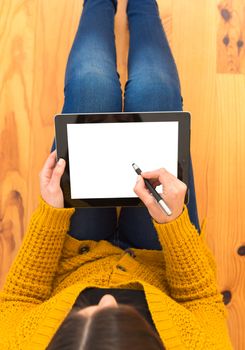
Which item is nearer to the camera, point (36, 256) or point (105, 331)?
point (105, 331)

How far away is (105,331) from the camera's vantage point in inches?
17.7

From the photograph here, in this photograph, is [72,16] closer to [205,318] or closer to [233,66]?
[233,66]

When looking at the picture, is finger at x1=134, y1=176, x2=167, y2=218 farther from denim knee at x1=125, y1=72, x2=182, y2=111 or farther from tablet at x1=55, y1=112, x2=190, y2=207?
denim knee at x1=125, y1=72, x2=182, y2=111

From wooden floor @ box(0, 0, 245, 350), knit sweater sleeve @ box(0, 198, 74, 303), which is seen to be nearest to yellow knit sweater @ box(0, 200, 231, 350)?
knit sweater sleeve @ box(0, 198, 74, 303)

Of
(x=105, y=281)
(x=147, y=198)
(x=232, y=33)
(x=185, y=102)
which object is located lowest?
(x=105, y=281)

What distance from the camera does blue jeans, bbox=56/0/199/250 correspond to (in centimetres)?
74

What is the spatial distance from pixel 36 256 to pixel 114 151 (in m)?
0.21

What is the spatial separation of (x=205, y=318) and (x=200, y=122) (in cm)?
49

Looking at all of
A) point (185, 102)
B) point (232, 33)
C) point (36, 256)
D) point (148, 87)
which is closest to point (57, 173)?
point (36, 256)

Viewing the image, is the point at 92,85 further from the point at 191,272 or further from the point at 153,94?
the point at 191,272

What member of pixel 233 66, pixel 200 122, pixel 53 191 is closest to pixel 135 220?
pixel 53 191

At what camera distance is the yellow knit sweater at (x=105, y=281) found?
565 millimetres

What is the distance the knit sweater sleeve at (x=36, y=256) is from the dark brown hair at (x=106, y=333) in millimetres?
167

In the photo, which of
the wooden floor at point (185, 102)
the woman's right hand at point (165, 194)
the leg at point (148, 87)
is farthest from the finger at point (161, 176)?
the wooden floor at point (185, 102)
